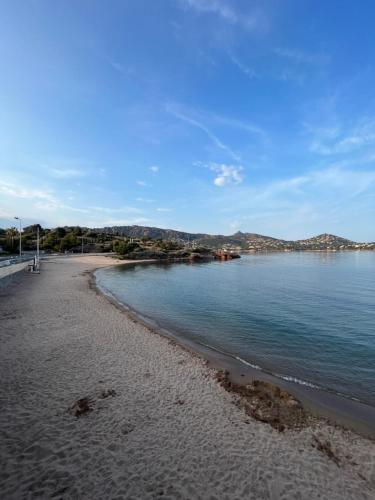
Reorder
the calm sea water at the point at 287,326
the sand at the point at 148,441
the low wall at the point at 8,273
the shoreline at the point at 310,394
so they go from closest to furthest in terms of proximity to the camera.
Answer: the sand at the point at 148,441 → the shoreline at the point at 310,394 → the calm sea water at the point at 287,326 → the low wall at the point at 8,273

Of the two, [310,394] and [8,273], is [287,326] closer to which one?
[310,394]

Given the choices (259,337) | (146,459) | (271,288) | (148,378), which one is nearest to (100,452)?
(146,459)

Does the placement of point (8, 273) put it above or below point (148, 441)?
above

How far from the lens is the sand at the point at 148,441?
492 centimetres

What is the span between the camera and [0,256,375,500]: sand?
492 cm

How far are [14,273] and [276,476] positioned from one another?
3589 cm

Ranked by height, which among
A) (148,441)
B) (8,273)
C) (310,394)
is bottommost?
(310,394)

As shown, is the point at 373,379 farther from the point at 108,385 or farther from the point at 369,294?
the point at 369,294

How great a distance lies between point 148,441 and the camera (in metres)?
6.09

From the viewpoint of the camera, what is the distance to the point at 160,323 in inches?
699

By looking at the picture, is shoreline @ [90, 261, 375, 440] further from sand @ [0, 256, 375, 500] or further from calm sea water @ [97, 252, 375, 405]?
sand @ [0, 256, 375, 500]

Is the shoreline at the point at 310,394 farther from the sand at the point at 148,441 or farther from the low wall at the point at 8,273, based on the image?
the low wall at the point at 8,273

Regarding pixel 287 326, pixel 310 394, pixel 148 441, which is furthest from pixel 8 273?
pixel 310 394

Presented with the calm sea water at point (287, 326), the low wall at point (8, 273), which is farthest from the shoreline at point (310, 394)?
the low wall at point (8, 273)
